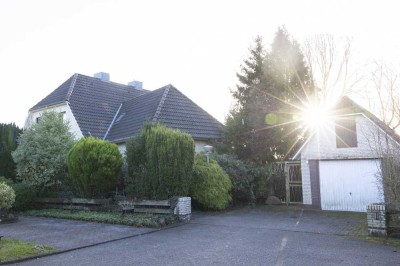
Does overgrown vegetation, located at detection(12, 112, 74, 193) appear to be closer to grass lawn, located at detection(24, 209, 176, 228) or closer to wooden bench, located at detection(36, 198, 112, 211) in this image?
wooden bench, located at detection(36, 198, 112, 211)

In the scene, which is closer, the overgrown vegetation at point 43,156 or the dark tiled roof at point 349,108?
the dark tiled roof at point 349,108

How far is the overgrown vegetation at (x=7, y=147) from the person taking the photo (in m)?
19.0

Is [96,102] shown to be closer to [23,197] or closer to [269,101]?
[23,197]

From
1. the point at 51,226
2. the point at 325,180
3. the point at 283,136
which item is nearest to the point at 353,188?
the point at 325,180

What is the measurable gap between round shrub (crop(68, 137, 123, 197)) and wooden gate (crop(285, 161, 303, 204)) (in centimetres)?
859

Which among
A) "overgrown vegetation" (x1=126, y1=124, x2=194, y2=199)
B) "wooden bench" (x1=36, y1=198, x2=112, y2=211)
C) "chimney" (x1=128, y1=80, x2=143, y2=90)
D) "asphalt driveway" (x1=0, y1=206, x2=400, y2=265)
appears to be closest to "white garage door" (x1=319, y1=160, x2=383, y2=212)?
"asphalt driveway" (x1=0, y1=206, x2=400, y2=265)

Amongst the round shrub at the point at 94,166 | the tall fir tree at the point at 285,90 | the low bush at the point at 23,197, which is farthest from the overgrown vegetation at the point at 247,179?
the low bush at the point at 23,197

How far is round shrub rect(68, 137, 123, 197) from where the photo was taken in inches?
553

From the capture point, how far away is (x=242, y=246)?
8.48 meters

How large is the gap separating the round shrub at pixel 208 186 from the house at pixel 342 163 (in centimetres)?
445

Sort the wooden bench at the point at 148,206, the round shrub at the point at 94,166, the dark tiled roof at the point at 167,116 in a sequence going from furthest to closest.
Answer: the dark tiled roof at the point at 167,116 < the round shrub at the point at 94,166 < the wooden bench at the point at 148,206

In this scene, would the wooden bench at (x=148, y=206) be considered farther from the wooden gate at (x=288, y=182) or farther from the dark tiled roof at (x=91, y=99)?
the dark tiled roof at (x=91, y=99)

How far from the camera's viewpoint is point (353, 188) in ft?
49.3

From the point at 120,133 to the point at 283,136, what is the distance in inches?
388
